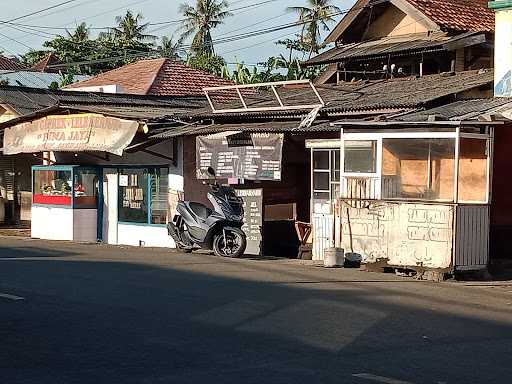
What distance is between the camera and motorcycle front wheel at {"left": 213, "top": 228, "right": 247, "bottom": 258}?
64.4 ft

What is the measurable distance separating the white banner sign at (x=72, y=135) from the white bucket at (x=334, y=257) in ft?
23.6

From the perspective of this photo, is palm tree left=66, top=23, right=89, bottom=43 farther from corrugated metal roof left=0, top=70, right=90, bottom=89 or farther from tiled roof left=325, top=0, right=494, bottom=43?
tiled roof left=325, top=0, right=494, bottom=43

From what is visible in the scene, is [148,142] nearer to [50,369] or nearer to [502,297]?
[502,297]

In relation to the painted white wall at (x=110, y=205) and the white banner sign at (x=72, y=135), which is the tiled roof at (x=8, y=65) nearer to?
the white banner sign at (x=72, y=135)

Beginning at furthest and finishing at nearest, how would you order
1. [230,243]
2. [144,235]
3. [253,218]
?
[144,235] < [253,218] < [230,243]

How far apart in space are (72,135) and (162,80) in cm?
1402

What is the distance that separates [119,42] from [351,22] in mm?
41942

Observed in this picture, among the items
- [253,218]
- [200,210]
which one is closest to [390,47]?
[253,218]

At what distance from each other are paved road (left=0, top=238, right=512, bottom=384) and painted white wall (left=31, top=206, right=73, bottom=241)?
9.17 metres

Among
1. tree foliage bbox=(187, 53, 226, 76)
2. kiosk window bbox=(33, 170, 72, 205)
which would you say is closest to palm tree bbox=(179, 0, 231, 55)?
tree foliage bbox=(187, 53, 226, 76)

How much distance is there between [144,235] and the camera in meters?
24.2

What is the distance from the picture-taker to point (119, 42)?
64188mm

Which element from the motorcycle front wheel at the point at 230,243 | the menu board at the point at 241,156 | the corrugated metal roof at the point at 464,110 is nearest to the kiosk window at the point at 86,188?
the menu board at the point at 241,156

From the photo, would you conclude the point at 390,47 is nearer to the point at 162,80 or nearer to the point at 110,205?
the point at 110,205
